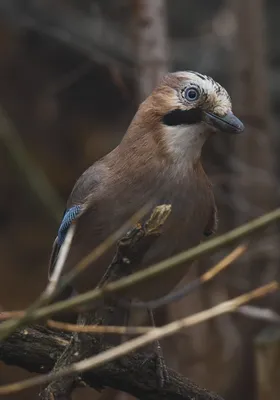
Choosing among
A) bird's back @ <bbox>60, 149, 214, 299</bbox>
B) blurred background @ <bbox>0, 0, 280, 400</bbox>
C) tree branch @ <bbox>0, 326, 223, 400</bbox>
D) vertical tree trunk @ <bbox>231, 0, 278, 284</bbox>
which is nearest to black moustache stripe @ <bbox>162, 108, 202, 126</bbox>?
bird's back @ <bbox>60, 149, 214, 299</bbox>

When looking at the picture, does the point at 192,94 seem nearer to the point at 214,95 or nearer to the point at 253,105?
the point at 214,95

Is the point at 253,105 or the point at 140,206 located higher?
the point at 140,206

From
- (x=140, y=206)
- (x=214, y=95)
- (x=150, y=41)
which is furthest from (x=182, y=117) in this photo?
(x=150, y=41)

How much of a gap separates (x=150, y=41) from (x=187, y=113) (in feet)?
6.73

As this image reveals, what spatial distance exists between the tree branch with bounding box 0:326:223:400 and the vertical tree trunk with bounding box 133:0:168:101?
2.39 m

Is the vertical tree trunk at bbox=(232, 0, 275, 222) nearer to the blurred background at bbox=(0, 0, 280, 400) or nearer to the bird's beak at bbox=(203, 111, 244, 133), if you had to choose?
Answer: the blurred background at bbox=(0, 0, 280, 400)

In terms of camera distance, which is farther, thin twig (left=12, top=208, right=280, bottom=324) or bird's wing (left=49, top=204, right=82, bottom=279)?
bird's wing (left=49, top=204, right=82, bottom=279)

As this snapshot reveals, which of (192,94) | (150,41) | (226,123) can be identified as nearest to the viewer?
(226,123)

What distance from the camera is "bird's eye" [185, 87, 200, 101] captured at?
11.4 feet

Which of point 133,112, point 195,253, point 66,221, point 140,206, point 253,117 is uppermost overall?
point 195,253

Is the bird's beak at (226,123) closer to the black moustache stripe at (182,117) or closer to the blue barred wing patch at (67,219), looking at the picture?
the black moustache stripe at (182,117)

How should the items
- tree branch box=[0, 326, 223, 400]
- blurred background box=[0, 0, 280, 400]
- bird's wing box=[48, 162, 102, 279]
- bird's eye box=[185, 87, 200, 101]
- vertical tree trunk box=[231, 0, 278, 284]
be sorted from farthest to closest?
vertical tree trunk box=[231, 0, 278, 284], blurred background box=[0, 0, 280, 400], bird's wing box=[48, 162, 102, 279], bird's eye box=[185, 87, 200, 101], tree branch box=[0, 326, 223, 400]

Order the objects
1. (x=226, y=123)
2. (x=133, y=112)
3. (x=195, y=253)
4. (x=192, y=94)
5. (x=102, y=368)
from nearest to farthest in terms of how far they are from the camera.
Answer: (x=195, y=253), (x=102, y=368), (x=226, y=123), (x=192, y=94), (x=133, y=112)

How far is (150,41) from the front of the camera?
546 cm
